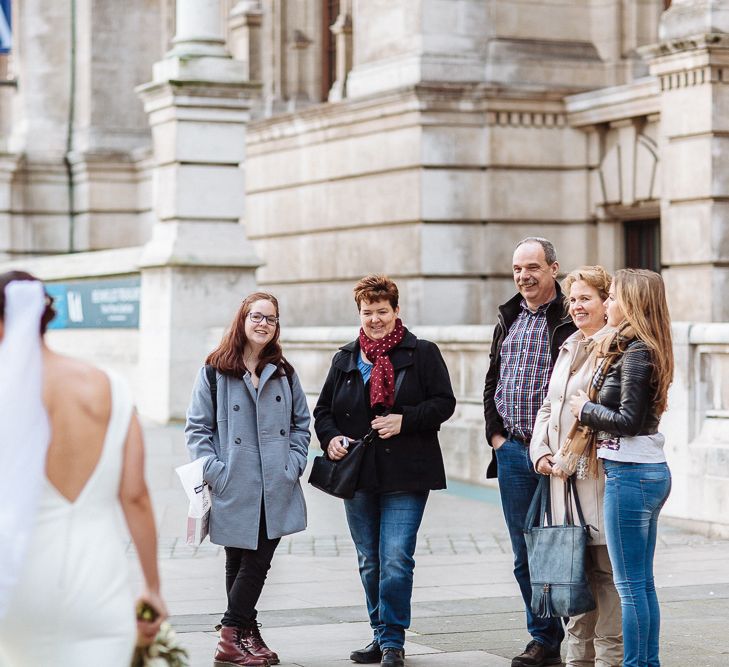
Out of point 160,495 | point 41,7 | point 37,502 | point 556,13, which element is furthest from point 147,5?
point 37,502

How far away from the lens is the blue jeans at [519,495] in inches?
300

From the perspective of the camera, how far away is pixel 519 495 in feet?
25.1

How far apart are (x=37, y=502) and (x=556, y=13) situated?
16452 millimetres

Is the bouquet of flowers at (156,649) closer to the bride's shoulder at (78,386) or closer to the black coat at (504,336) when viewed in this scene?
the bride's shoulder at (78,386)

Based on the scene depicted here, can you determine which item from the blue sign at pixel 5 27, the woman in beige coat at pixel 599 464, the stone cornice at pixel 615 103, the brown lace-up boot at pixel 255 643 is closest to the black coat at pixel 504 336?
the woman in beige coat at pixel 599 464

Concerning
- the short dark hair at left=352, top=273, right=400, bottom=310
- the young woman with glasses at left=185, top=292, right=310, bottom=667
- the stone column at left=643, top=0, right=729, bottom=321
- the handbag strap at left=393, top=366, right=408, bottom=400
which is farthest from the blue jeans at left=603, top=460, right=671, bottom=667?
the stone column at left=643, top=0, right=729, bottom=321

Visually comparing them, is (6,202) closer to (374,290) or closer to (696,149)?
(696,149)

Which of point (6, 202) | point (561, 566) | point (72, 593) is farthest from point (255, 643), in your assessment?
point (6, 202)

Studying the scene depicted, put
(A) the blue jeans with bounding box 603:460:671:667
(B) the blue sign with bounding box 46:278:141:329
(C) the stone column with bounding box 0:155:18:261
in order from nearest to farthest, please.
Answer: (A) the blue jeans with bounding box 603:460:671:667 → (B) the blue sign with bounding box 46:278:141:329 → (C) the stone column with bounding box 0:155:18:261

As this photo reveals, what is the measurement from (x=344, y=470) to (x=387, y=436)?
24 cm

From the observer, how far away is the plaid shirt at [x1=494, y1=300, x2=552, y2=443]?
299 inches

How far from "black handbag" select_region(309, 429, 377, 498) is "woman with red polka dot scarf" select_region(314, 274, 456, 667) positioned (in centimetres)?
3

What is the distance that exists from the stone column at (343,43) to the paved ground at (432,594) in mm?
11408

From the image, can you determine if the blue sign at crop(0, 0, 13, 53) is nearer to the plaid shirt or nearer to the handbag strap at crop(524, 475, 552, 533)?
the plaid shirt
